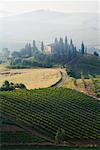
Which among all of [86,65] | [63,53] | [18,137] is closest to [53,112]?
[18,137]

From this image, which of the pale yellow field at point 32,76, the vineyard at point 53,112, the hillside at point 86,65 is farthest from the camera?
the hillside at point 86,65

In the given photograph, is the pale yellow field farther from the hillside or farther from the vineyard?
the vineyard

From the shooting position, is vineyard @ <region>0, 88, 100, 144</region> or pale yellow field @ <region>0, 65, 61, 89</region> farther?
pale yellow field @ <region>0, 65, 61, 89</region>

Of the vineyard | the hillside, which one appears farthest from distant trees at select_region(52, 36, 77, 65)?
the vineyard

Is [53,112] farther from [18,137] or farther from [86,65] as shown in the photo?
[86,65]

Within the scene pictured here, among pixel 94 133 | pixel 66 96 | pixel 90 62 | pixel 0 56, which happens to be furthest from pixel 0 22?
pixel 0 56

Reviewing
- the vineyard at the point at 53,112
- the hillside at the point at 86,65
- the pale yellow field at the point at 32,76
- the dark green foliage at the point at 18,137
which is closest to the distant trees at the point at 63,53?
the hillside at the point at 86,65

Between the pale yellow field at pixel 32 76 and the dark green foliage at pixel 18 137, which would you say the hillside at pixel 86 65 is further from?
the dark green foliage at pixel 18 137
